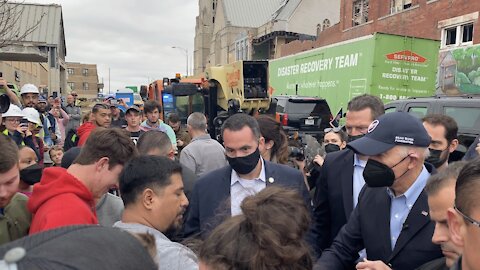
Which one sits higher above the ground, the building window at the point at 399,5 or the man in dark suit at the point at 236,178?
the building window at the point at 399,5

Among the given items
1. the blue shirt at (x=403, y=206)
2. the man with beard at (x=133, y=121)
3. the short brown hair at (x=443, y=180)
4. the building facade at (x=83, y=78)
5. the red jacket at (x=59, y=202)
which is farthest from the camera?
the building facade at (x=83, y=78)

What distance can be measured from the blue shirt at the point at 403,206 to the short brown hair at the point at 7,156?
2.23 m

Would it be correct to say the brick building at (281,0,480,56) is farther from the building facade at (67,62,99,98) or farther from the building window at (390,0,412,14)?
the building facade at (67,62,99,98)

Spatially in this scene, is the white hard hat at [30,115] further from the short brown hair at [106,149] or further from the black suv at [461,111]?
the black suv at [461,111]

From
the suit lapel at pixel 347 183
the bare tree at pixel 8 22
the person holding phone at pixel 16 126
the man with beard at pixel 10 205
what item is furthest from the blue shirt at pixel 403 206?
the bare tree at pixel 8 22

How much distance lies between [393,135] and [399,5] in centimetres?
2397

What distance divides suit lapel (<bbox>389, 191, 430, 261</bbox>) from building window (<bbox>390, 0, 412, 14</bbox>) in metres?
23.5

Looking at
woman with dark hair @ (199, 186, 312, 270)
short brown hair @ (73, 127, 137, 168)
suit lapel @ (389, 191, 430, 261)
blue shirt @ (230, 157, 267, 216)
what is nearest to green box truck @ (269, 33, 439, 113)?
blue shirt @ (230, 157, 267, 216)

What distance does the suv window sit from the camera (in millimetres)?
6473

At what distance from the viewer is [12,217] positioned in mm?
2338

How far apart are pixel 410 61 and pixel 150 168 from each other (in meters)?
11.8

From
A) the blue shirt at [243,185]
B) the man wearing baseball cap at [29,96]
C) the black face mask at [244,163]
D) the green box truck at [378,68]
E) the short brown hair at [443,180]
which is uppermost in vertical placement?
the green box truck at [378,68]

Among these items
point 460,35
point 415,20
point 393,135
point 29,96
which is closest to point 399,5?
point 415,20

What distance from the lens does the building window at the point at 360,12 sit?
87.6 feet
